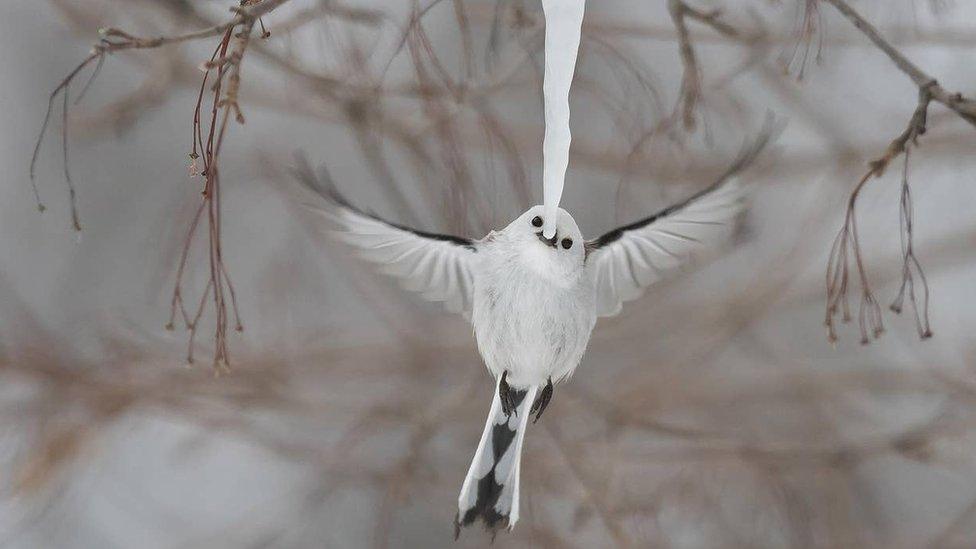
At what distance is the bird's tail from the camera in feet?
2.13

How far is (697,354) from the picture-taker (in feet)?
3.76

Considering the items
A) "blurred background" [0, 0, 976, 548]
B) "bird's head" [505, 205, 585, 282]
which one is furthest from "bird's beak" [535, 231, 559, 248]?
"blurred background" [0, 0, 976, 548]

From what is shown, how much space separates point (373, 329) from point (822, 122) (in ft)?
2.18

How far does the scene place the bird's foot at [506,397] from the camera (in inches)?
24.0

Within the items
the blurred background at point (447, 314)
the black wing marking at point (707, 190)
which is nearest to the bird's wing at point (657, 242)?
the black wing marking at point (707, 190)

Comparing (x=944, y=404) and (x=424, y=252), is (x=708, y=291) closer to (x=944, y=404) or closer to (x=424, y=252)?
(x=944, y=404)

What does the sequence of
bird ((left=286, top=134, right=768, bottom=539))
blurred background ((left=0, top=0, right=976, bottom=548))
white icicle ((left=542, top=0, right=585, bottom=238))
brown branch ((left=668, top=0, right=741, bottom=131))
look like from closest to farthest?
white icicle ((left=542, top=0, right=585, bottom=238)), bird ((left=286, top=134, right=768, bottom=539)), brown branch ((left=668, top=0, right=741, bottom=131)), blurred background ((left=0, top=0, right=976, bottom=548))

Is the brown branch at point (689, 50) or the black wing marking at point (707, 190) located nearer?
the black wing marking at point (707, 190)

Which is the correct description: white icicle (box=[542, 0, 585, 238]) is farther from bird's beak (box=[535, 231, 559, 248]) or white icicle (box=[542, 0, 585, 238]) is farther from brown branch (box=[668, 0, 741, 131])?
brown branch (box=[668, 0, 741, 131])

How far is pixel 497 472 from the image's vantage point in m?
0.68

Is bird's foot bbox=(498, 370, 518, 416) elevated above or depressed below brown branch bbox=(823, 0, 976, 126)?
below

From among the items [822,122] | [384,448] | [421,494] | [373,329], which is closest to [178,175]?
[373,329]

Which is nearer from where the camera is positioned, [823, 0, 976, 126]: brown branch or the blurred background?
[823, 0, 976, 126]: brown branch

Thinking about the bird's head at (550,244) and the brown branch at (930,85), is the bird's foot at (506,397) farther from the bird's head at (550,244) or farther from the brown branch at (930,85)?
the brown branch at (930,85)
